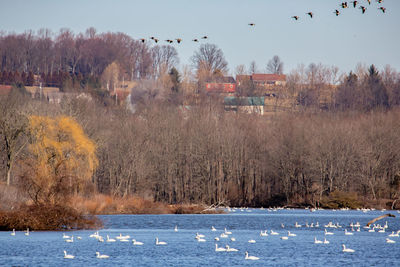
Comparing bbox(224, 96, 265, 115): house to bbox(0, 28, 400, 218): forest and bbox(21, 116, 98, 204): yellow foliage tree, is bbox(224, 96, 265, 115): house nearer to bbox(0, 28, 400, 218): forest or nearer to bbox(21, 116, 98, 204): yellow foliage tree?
bbox(0, 28, 400, 218): forest

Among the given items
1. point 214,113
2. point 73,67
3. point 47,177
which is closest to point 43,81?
point 73,67

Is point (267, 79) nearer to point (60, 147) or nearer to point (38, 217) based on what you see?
point (60, 147)

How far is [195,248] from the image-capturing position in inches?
1410

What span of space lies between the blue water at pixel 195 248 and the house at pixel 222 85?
264ft

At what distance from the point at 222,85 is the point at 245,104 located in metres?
18.5

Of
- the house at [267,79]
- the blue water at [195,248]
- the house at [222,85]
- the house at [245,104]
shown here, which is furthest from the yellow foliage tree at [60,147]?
the house at [267,79]

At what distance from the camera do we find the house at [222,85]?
13270 centimetres

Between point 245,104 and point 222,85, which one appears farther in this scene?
point 222,85

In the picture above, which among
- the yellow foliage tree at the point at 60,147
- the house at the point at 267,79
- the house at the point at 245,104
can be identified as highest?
the house at the point at 267,79

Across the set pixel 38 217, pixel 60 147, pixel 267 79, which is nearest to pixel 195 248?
pixel 38 217

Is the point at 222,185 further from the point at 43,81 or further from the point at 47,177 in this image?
the point at 43,81

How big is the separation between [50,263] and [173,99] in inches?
3652

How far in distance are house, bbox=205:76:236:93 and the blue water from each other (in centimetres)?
8048

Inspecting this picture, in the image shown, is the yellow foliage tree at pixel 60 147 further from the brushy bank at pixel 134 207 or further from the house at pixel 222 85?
the house at pixel 222 85
